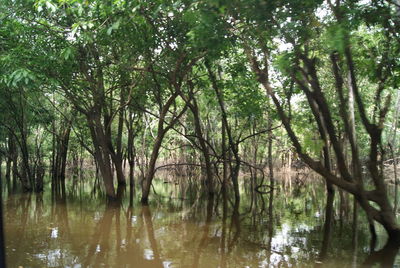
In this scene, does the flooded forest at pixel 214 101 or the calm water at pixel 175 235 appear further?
the calm water at pixel 175 235

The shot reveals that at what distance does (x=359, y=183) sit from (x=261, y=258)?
6.73 feet

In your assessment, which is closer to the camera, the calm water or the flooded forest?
the flooded forest

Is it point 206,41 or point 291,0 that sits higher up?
point 291,0

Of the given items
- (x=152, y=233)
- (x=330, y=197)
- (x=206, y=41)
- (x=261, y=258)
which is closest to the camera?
(x=206, y=41)

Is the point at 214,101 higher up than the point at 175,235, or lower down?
higher up

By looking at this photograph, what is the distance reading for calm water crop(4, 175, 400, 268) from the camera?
598cm

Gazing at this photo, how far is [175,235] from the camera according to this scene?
7926 mm

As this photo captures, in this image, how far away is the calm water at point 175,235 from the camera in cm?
598

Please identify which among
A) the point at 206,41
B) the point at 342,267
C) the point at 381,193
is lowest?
the point at 342,267

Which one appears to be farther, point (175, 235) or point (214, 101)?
point (214, 101)

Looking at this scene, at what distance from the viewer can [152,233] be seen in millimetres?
8078

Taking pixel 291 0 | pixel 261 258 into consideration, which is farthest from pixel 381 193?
pixel 291 0

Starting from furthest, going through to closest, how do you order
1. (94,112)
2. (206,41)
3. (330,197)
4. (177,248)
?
(330,197) < (94,112) < (177,248) < (206,41)

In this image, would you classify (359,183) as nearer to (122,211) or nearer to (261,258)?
(261,258)
